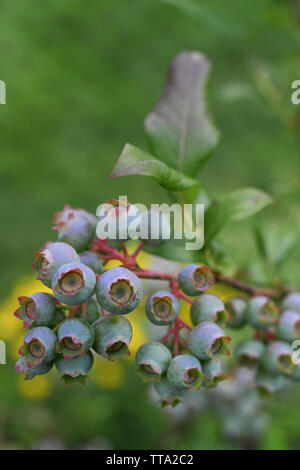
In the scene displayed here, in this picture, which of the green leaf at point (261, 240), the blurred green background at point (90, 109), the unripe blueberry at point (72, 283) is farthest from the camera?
the blurred green background at point (90, 109)

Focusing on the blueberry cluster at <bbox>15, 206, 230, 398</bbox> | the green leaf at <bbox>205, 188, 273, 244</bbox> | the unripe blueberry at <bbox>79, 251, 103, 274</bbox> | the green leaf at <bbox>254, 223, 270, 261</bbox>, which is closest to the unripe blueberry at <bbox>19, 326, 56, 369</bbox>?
the blueberry cluster at <bbox>15, 206, 230, 398</bbox>

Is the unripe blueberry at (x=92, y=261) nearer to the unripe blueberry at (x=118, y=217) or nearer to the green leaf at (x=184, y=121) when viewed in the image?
the unripe blueberry at (x=118, y=217)

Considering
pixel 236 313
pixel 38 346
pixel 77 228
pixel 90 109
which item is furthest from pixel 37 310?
pixel 90 109

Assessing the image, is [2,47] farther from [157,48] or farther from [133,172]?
[133,172]

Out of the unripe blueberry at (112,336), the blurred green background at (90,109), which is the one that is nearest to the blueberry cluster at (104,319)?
the unripe blueberry at (112,336)

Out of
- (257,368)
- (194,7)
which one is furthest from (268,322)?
(194,7)

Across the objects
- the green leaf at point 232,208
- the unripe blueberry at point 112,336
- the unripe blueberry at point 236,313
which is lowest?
the unripe blueberry at point 112,336

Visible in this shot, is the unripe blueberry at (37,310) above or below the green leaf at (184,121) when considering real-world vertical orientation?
below
